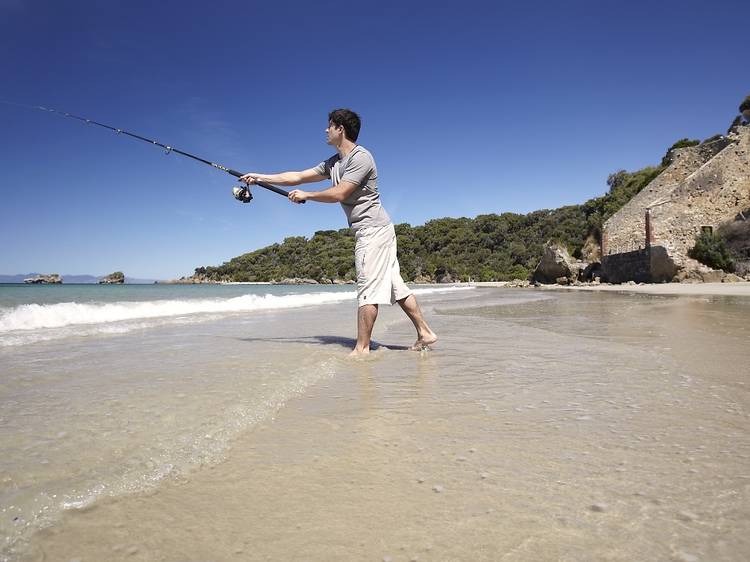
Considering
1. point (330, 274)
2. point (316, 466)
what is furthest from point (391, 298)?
point (330, 274)

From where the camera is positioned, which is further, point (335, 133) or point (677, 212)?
point (677, 212)

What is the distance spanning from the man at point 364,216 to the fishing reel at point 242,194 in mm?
732

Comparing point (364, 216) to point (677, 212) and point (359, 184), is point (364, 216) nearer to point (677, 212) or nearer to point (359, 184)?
point (359, 184)

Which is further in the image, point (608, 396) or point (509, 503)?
point (608, 396)

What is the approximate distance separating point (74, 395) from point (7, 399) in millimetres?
317

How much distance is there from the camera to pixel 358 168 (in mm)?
3928

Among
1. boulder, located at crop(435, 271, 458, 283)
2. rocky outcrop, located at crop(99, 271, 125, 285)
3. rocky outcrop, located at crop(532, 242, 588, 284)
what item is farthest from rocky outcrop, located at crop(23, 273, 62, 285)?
rocky outcrop, located at crop(532, 242, 588, 284)

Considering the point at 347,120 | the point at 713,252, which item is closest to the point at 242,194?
the point at 347,120

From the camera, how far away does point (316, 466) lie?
1.46 metres

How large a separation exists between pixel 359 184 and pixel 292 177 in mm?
785

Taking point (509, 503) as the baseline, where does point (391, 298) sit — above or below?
above

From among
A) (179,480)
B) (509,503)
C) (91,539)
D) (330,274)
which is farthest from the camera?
(330,274)

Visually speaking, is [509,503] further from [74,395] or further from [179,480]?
[74,395]

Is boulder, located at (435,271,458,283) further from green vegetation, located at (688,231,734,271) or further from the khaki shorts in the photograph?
the khaki shorts
